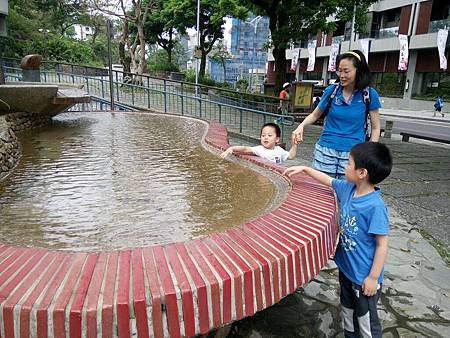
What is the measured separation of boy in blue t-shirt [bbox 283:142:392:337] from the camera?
210cm

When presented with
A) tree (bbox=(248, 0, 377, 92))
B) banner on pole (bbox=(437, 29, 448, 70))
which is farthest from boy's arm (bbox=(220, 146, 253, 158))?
banner on pole (bbox=(437, 29, 448, 70))

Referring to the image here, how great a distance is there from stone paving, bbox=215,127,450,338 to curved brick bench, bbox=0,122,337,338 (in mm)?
A: 895

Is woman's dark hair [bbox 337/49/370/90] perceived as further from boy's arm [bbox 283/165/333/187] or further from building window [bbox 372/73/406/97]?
building window [bbox 372/73/406/97]

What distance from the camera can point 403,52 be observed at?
94.5 ft

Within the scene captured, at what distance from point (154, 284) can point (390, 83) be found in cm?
3476

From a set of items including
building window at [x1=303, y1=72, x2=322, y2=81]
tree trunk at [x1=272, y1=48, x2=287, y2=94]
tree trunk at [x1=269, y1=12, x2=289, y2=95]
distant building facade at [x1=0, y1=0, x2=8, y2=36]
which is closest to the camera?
distant building facade at [x1=0, y1=0, x2=8, y2=36]

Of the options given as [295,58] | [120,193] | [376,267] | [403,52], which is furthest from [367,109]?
[295,58]

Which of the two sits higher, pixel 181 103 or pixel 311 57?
pixel 311 57

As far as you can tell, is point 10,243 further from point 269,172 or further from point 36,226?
point 269,172

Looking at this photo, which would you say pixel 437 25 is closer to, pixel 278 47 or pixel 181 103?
pixel 278 47

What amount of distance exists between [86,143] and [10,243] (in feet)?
9.86

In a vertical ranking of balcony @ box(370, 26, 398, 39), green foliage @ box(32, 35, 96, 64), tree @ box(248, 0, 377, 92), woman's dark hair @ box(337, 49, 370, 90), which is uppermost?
balcony @ box(370, 26, 398, 39)

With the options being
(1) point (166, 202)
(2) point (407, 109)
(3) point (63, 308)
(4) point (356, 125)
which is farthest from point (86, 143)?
(2) point (407, 109)

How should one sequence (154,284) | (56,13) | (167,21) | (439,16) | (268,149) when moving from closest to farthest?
1. (154,284)
2. (268,149)
3. (439,16)
4. (56,13)
5. (167,21)
